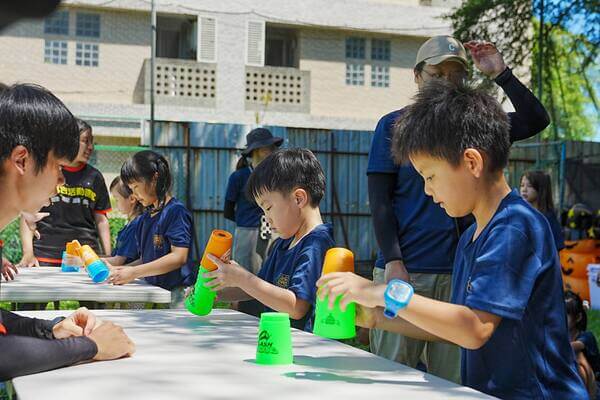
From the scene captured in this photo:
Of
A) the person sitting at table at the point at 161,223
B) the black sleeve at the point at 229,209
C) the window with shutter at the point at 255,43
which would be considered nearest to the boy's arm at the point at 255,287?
the person sitting at table at the point at 161,223

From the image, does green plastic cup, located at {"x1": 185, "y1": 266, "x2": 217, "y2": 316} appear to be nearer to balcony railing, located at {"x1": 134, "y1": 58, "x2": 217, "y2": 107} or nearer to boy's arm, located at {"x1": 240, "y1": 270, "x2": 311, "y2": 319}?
boy's arm, located at {"x1": 240, "y1": 270, "x2": 311, "y2": 319}

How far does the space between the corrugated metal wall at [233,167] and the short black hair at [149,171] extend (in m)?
7.32

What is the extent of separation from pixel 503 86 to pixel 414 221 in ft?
2.17

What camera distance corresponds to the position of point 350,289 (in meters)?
1.80

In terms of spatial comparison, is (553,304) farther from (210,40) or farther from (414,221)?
(210,40)

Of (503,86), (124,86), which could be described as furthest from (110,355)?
(124,86)

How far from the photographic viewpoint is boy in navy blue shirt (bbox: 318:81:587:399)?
5.80 feet

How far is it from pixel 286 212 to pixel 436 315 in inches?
52.8

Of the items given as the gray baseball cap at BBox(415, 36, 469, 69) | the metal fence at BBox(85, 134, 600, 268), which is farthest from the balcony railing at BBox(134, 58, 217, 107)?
the gray baseball cap at BBox(415, 36, 469, 69)

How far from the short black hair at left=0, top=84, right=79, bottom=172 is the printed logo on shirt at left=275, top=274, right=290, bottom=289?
3.65ft

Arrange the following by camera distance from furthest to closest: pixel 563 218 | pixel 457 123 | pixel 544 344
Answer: pixel 563 218
pixel 457 123
pixel 544 344

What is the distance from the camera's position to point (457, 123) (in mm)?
1966

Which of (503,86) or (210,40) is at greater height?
(210,40)

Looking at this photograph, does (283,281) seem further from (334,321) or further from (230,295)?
(334,321)
